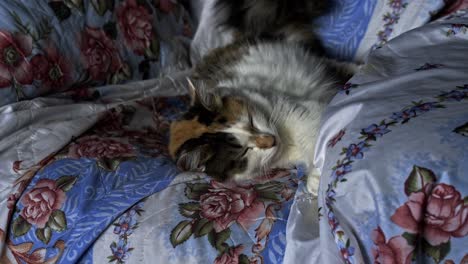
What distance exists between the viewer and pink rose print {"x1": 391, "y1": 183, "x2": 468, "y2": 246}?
71 centimetres

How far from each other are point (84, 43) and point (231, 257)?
2.96 ft

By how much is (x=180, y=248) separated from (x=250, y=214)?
0.52ft

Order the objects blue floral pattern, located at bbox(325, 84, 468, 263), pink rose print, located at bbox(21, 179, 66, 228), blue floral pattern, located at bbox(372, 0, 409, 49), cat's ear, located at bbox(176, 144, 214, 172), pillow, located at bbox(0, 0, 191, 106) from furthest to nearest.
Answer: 1. blue floral pattern, located at bbox(372, 0, 409, 49)
2. pillow, located at bbox(0, 0, 191, 106)
3. cat's ear, located at bbox(176, 144, 214, 172)
4. pink rose print, located at bbox(21, 179, 66, 228)
5. blue floral pattern, located at bbox(325, 84, 468, 263)

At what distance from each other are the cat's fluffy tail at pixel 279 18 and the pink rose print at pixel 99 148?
620mm

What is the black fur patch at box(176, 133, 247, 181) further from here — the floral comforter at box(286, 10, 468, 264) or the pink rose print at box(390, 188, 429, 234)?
the pink rose print at box(390, 188, 429, 234)

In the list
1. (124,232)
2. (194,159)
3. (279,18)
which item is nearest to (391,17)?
(279,18)

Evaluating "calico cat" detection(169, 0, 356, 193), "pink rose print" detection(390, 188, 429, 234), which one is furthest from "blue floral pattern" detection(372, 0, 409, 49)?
"pink rose print" detection(390, 188, 429, 234)

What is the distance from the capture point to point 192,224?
3.38ft

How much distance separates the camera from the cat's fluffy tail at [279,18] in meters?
1.64

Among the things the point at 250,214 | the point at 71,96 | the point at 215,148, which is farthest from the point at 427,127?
the point at 71,96

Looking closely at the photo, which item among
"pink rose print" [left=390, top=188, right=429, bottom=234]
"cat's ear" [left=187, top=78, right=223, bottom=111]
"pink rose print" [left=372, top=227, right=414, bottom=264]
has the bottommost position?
"cat's ear" [left=187, top=78, right=223, bottom=111]

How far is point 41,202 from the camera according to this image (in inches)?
45.1

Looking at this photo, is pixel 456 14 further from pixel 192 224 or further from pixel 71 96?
pixel 71 96

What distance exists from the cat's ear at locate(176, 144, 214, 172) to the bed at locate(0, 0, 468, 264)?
3 cm
